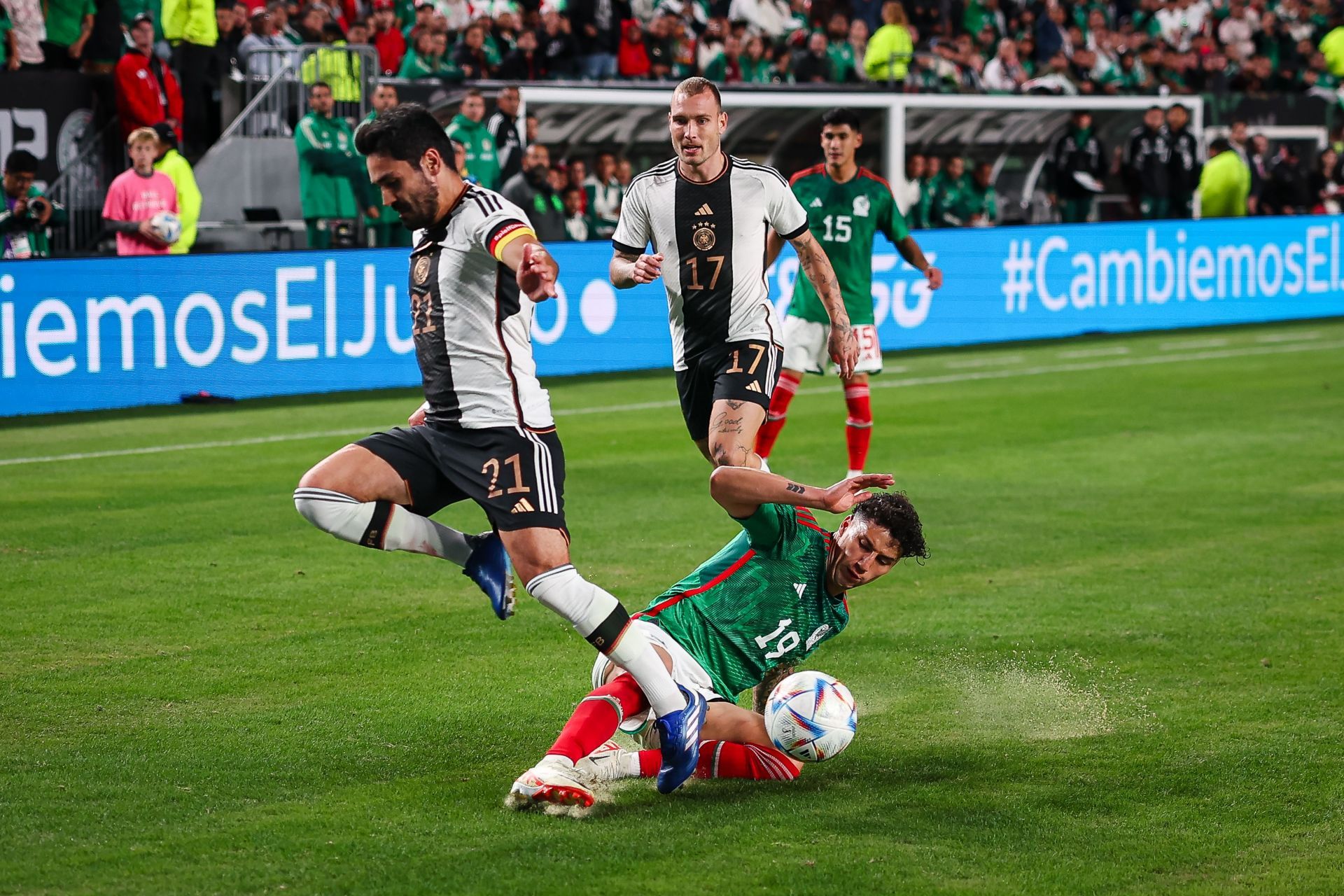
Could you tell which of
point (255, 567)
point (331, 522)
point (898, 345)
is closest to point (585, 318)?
point (898, 345)

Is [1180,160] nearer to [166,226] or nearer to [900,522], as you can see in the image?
[166,226]

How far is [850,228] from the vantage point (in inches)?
452

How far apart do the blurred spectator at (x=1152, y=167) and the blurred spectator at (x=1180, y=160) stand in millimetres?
58

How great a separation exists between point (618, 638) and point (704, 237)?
3.18 metres

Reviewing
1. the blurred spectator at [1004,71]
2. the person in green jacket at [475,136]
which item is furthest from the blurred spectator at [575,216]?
the blurred spectator at [1004,71]

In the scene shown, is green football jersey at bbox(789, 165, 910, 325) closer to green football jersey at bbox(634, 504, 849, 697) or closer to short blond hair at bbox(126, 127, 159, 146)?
short blond hair at bbox(126, 127, 159, 146)

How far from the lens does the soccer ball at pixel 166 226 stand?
1427 centimetres

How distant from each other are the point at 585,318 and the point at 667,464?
5.40 metres

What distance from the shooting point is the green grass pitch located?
4.55m

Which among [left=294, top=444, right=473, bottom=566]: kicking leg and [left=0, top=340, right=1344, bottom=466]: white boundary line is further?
[left=0, top=340, right=1344, bottom=466]: white boundary line

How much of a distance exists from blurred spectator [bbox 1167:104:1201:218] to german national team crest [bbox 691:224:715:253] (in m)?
16.1

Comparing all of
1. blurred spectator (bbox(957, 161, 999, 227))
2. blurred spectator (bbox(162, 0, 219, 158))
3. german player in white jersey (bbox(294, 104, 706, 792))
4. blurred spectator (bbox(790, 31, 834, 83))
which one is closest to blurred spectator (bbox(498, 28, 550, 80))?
blurred spectator (bbox(162, 0, 219, 158))

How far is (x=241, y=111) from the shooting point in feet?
57.5

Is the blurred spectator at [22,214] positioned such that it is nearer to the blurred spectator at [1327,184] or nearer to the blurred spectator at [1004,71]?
the blurred spectator at [1004,71]
